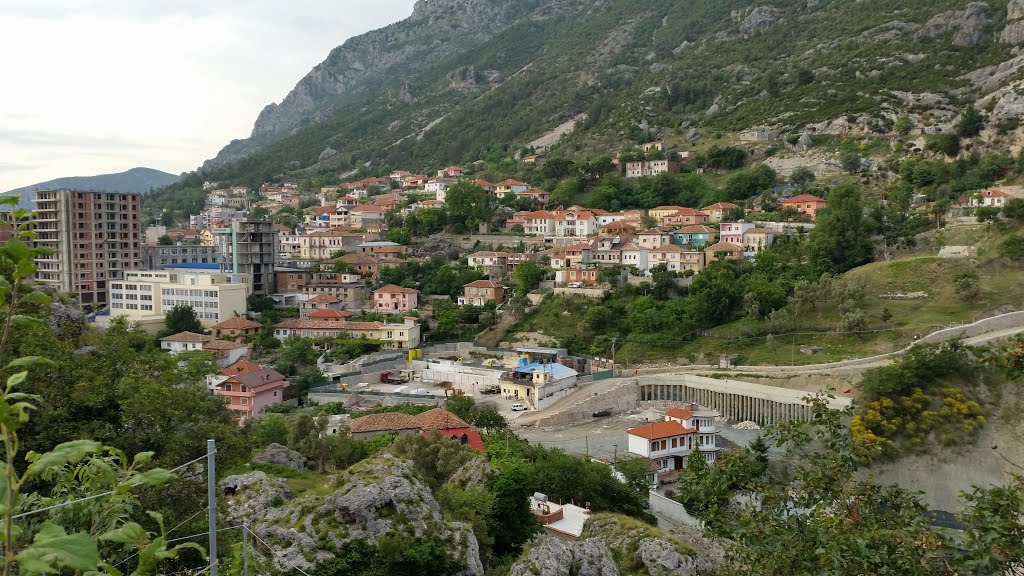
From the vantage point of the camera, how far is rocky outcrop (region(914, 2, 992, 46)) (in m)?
76.9

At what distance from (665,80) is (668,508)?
258 feet

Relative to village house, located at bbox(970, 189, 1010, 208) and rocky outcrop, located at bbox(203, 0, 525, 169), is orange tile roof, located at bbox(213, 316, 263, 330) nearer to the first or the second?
village house, located at bbox(970, 189, 1010, 208)

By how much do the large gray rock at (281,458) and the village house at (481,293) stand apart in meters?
30.7

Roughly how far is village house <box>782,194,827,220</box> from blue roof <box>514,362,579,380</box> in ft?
81.5

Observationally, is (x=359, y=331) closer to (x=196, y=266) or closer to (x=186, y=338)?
(x=186, y=338)

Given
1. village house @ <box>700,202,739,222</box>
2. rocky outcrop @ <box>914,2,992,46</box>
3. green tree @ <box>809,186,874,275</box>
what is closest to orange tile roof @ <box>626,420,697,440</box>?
green tree @ <box>809,186,874,275</box>

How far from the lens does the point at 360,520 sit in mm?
10688

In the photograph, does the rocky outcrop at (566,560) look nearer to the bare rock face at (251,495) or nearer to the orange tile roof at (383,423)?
the bare rock face at (251,495)

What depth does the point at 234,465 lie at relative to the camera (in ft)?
48.1

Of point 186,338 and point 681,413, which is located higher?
point 186,338

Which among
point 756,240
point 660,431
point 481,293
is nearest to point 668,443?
point 660,431

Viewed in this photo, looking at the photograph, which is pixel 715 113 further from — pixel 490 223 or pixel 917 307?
pixel 917 307

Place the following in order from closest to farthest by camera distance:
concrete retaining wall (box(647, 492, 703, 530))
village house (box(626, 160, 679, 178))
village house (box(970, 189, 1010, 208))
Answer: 1. concrete retaining wall (box(647, 492, 703, 530))
2. village house (box(970, 189, 1010, 208))
3. village house (box(626, 160, 679, 178))

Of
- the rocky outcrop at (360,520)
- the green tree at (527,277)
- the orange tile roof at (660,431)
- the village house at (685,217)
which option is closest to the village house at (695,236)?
the village house at (685,217)
